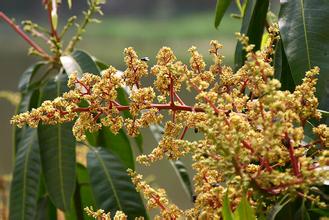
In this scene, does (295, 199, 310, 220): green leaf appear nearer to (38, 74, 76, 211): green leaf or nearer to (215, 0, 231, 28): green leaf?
(215, 0, 231, 28): green leaf

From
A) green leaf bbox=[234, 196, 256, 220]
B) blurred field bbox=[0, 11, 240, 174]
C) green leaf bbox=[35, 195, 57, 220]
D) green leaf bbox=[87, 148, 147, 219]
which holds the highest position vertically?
blurred field bbox=[0, 11, 240, 174]

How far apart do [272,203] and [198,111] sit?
4.3 inches

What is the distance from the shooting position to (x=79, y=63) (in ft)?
3.44

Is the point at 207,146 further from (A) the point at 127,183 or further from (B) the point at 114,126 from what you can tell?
(A) the point at 127,183

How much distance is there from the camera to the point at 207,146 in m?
0.51

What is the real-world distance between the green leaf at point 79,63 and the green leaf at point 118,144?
16 cm

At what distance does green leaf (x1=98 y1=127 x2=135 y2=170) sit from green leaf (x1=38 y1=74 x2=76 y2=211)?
0.16 meters

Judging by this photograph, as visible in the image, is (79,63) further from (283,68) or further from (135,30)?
(135,30)

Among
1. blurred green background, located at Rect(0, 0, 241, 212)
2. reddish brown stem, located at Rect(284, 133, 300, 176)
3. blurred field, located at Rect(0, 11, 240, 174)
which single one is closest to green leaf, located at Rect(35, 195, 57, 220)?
reddish brown stem, located at Rect(284, 133, 300, 176)

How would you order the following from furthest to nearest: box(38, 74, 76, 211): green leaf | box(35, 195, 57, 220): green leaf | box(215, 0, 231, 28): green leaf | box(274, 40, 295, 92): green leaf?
box(35, 195, 57, 220): green leaf < box(38, 74, 76, 211): green leaf < box(215, 0, 231, 28): green leaf < box(274, 40, 295, 92): green leaf

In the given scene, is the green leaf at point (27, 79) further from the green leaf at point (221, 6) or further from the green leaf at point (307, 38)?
the green leaf at point (307, 38)

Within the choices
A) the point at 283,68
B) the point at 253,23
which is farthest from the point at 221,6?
the point at 283,68

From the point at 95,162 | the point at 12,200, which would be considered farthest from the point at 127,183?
the point at 12,200

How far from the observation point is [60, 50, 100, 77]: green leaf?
3.34ft
